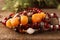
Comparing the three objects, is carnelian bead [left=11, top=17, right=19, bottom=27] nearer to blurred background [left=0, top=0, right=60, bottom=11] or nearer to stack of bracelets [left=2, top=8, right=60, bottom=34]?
stack of bracelets [left=2, top=8, right=60, bottom=34]

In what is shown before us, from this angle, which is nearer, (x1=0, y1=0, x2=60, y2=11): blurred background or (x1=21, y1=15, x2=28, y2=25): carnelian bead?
(x1=21, y1=15, x2=28, y2=25): carnelian bead

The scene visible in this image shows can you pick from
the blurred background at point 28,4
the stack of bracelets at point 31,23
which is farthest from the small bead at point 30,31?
the blurred background at point 28,4

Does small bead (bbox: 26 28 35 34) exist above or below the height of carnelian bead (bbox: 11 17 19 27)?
below

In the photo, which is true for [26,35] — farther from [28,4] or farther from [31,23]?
[28,4]

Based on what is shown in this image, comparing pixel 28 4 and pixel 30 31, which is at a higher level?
pixel 28 4

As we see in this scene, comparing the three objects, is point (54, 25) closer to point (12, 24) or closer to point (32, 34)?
point (32, 34)

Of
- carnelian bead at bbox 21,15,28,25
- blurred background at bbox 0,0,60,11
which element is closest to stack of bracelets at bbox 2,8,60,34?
carnelian bead at bbox 21,15,28,25

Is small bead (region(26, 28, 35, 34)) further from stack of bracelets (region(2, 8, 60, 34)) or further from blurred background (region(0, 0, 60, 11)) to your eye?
blurred background (region(0, 0, 60, 11))

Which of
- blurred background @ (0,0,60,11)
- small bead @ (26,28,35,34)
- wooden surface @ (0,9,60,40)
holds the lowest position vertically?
wooden surface @ (0,9,60,40)

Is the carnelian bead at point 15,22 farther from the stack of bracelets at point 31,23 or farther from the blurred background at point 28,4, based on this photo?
the blurred background at point 28,4

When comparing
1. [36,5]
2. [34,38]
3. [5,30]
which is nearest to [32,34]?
[34,38]

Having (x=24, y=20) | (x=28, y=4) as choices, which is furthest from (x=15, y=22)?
(x=28, y=4)
